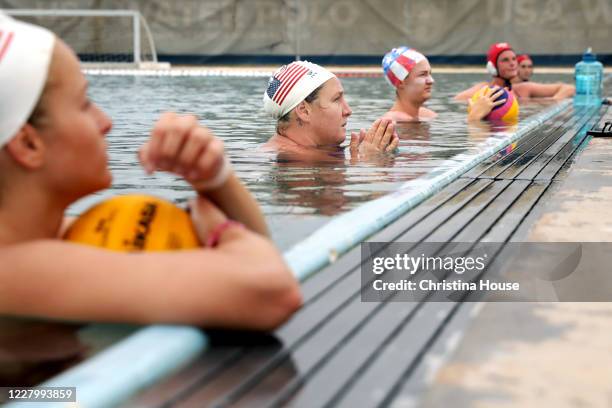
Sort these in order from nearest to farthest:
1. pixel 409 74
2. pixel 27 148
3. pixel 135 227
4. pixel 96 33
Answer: pixel 27 148
pixel 135 227
pixel 409 74
pixel 96 33

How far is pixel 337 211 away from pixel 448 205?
46cm

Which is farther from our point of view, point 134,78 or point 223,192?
point 134,78

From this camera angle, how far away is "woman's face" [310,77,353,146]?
619 centimetres

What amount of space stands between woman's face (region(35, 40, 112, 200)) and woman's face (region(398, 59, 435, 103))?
7.05m

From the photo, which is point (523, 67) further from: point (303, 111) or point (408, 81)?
point (303, 111)

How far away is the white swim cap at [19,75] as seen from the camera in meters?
2.21

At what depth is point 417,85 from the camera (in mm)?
9219

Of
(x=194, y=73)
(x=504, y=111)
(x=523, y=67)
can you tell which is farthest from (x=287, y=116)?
(x=194, y=73)

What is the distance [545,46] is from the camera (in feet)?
72.1

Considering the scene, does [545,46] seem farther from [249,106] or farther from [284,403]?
[284,403]

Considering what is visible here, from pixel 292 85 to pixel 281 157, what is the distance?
50 centimetres

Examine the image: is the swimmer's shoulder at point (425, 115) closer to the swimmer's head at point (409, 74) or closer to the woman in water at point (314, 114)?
the swimmer's head at point (409, 74)

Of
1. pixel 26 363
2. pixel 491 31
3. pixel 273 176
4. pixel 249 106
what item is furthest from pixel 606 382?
pixel 491 31

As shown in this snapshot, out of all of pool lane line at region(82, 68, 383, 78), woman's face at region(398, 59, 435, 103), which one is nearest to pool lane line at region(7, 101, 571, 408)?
woman's face at region(398, 59, 435, 103)
